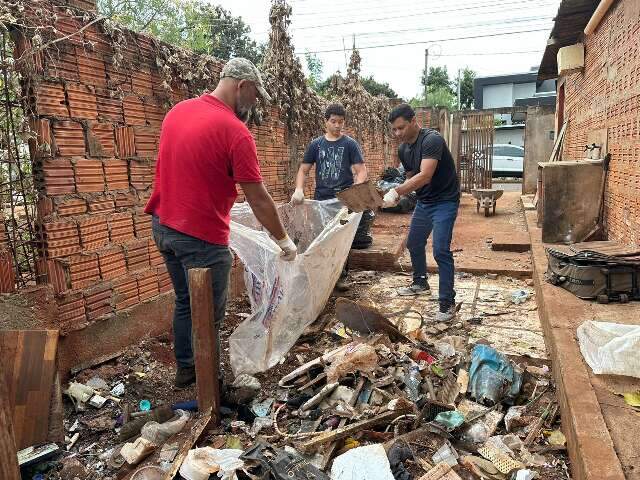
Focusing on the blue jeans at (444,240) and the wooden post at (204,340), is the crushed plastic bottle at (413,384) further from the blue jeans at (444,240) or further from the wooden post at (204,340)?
the blue jeans at (444,240)

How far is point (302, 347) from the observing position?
3320 mm

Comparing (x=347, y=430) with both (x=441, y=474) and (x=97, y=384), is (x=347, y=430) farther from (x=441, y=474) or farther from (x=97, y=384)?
(x=97, y=384)

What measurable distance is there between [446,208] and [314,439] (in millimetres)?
2407

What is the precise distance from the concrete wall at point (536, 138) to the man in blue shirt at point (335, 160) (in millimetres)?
9013

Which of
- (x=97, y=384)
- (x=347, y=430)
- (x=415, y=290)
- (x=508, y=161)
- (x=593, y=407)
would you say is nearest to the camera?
(x=593, y=407)

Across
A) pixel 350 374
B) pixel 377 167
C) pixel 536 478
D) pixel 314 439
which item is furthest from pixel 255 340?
pixel 377 167

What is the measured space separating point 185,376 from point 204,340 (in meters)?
0.59

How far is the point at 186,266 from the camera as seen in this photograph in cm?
249

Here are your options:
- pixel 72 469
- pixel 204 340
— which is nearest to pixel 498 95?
pixel 204 340

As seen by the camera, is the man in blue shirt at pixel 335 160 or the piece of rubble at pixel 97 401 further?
the man in blue shirt at pixel 335 160

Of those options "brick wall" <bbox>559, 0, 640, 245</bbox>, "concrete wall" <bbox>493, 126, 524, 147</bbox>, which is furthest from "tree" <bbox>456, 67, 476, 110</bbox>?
"brick wall" <bbox>559, 0, 640, 245</bbox>

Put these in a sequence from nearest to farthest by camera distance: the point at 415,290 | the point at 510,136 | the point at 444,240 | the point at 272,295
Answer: the point at 272,295 → the point at 444,240 → the point at 415,290 → the point at 510,136

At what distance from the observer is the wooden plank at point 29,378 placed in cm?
215

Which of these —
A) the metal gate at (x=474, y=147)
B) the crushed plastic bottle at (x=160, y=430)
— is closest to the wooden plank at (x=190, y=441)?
the crushed plastic bottle at (x=160, y=430)
